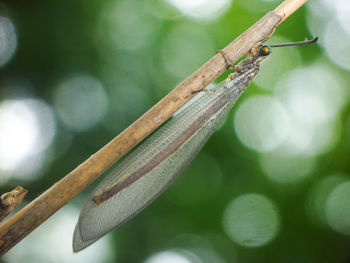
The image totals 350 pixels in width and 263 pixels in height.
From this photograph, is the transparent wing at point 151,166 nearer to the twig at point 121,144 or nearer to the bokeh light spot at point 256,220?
the twig at point 121,144

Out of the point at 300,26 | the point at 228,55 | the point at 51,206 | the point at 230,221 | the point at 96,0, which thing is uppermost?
the point at 96,0

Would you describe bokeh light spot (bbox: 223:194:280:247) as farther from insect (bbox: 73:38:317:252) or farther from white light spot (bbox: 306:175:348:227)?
insect (bbox: 73:38:317:252)

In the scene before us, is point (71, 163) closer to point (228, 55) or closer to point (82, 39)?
point (82, 39)

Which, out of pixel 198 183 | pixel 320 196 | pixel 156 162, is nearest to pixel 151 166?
pixel 156 162

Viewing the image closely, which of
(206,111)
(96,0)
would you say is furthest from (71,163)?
(96,0)

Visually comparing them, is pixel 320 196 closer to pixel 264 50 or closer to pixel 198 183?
pixel 198 183

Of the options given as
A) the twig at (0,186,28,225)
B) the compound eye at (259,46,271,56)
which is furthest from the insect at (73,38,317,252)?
the twig at (0,186,28,225)

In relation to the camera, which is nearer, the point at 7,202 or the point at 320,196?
the point at 7,202
